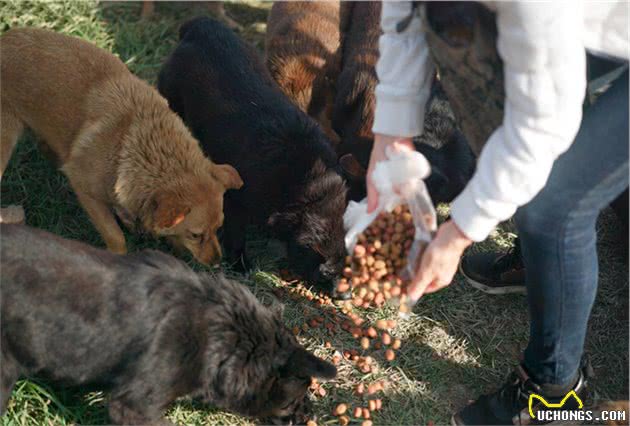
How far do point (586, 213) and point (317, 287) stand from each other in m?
1.85

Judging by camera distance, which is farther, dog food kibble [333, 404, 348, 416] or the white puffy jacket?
dog food kibble [333, 404, 348, 416]

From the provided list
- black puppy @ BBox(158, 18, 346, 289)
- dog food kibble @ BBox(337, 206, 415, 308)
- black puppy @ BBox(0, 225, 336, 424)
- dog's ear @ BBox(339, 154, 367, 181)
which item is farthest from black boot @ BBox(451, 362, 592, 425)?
dog's ear @ BBox(339, 154, 367, 181)

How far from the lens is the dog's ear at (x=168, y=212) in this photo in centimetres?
341

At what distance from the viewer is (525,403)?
2.99 metres

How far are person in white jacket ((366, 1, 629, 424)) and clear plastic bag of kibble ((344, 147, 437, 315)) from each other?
0.28 feet

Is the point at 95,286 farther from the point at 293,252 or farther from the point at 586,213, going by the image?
the point at 586,213

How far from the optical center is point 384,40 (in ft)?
7.88

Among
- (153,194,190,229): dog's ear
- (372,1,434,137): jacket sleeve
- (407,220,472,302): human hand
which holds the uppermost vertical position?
(372,1,434,137): jacket sleeve

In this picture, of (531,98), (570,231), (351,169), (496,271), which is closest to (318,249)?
(351,169)

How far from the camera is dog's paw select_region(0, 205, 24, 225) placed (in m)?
3.92

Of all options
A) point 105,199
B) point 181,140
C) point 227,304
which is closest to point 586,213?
point 227,304

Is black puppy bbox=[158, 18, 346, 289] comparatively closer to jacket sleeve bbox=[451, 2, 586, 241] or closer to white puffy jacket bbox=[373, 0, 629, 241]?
white puffy jacket bbox=[373, 0, 629, 241]

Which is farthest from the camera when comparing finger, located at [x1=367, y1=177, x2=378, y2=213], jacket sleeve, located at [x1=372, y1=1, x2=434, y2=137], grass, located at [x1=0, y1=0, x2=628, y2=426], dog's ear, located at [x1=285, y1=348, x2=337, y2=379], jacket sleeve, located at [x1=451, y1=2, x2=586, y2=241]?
grass, located at [x1=0, y1=0, x2=628, y2=426]

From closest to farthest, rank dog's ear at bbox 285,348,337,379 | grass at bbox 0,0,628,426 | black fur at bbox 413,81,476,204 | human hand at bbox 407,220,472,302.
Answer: human hand at bbox 407,220,472,302 → dog's ear at bbox 285,348,337,379 → grass at bbox 0,0,628,426 → black fur at bbox 413,81,476,204
